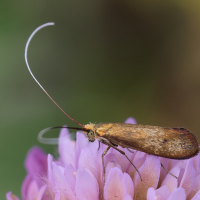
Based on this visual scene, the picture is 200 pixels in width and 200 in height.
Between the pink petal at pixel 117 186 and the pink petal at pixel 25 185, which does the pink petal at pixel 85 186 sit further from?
the pink petal at pixel 25 185

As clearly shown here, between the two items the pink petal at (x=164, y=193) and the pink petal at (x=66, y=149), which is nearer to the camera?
the pink petal at (x=164, y=193)

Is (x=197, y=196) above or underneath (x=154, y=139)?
underneath

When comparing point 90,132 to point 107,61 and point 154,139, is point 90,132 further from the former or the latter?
point 107,61

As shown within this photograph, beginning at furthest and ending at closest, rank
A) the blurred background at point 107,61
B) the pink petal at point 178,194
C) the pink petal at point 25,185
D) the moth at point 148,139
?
1. the blurred background at point 107,61
2. the pink petal at point 25,185
3. the moth at point 148,139
4. the pink petal at point 178,194

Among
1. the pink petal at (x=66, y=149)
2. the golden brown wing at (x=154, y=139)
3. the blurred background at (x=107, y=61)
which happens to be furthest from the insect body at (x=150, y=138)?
the blurred background at (x=107, y=61)

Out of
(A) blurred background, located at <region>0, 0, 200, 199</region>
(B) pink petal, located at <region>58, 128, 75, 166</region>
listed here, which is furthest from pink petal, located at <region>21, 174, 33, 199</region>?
(A) blurred background, located at <region>0, 0, 200, 199</region>

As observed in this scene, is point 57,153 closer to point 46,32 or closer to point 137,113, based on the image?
point 137,113

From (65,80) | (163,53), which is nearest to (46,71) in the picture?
(65,80)

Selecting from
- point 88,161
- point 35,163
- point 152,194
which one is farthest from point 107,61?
point 152,194
